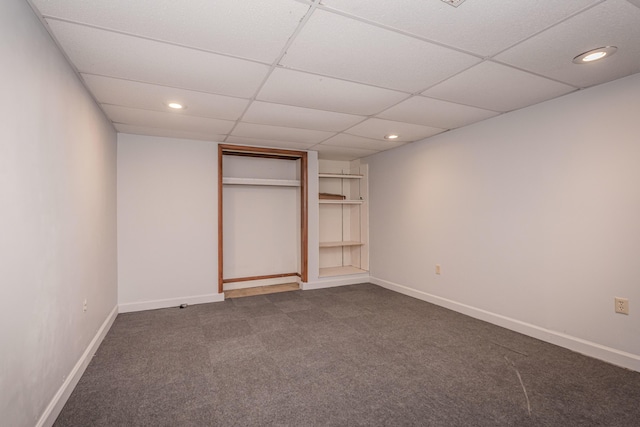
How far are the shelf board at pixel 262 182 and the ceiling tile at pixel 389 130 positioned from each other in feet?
4.91

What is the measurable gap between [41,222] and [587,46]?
337 centimetres

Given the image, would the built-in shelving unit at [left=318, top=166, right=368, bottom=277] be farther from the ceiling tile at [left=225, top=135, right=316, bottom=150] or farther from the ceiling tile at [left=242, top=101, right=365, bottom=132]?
the ceiling tile at [left=242, top=101, right=365, bottom=132]

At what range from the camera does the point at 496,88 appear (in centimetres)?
245

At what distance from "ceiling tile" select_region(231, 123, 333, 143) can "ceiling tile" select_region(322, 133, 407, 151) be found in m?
0.18

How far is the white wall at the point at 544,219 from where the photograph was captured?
231cm

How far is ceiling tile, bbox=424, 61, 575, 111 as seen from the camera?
2197 mm

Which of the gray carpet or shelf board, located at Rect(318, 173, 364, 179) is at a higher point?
shelf board, located at Rect(318, 173, 364, 179)

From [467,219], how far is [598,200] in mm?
1236

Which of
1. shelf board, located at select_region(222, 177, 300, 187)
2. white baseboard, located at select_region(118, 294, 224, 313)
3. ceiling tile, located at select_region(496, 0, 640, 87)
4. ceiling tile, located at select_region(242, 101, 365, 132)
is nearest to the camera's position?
ceiling tile, located at select_region(496, 0, 640, 87)

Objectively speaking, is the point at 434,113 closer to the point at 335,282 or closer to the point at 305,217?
the point at 305,217

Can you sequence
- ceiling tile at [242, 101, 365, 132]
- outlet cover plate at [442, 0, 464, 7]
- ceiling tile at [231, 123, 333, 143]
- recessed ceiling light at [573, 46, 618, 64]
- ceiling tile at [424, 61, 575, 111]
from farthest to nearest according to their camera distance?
1. ceiling tile at [231, 123, 333, 143]
2. ceiling tile at [242, 101, 365, 132]
3. ceiling tile at [424, 61, 575, 111]
4. recessed ceiling light at [573, 46, 618, 64]
5. outlet cover plate at [442, 0, 464, 7]

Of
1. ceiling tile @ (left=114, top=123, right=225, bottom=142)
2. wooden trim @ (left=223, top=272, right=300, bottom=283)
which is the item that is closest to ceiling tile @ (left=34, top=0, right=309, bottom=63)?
ceiling tile @ (left=114, top=123, right=225, bottom=142)

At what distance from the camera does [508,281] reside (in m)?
3.10

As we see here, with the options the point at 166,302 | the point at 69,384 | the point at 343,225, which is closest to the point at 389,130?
the point at 343,225
